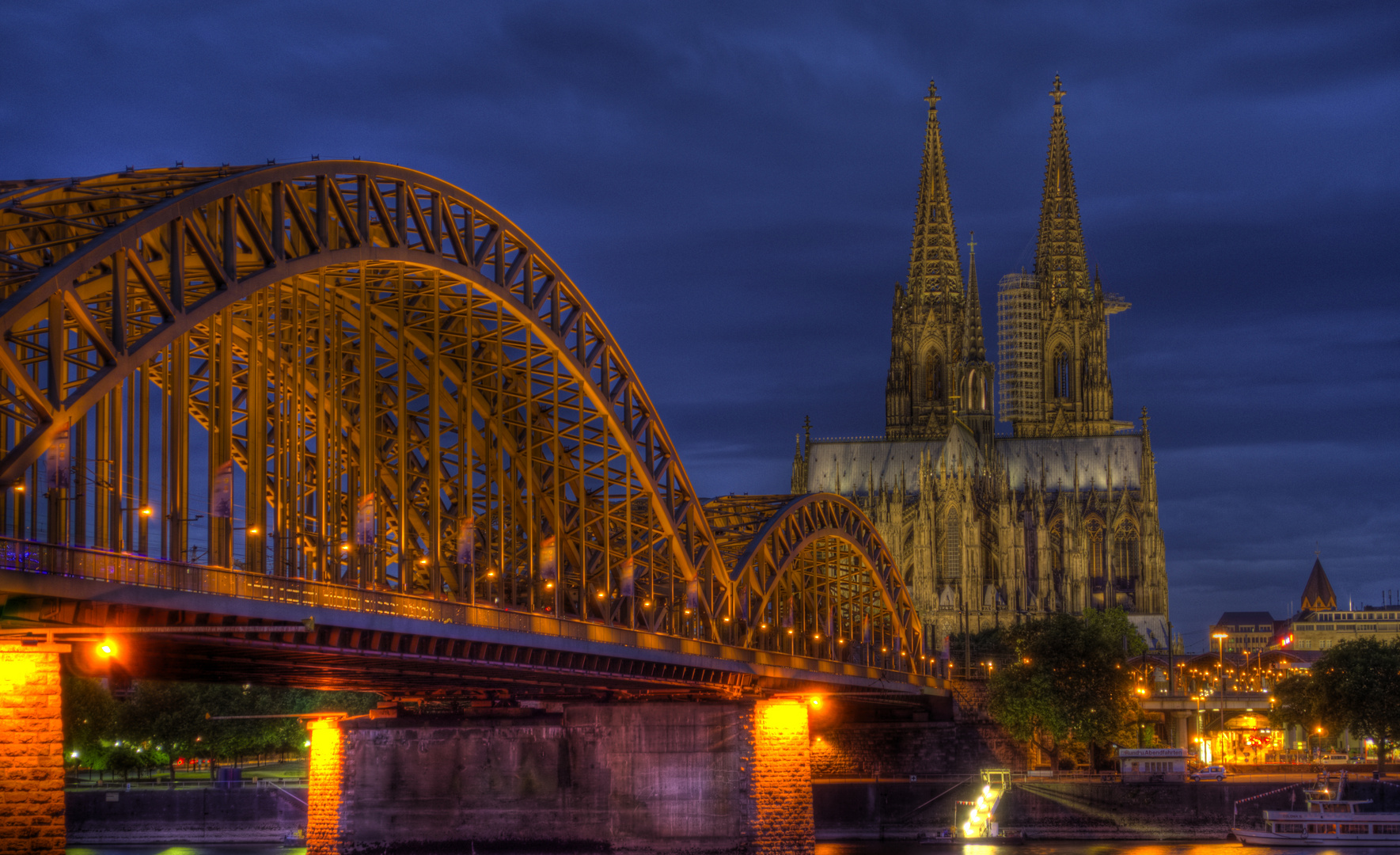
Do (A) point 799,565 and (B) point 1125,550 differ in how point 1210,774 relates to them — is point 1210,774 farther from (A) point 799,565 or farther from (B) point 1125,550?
(B) point 1125,550

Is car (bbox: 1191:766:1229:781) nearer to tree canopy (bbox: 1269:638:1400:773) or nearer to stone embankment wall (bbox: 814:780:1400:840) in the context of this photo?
stone embankment wall (bbox: 814:780:1400:840)

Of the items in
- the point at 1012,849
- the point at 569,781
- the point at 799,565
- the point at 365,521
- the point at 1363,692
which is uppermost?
the point at 799,565

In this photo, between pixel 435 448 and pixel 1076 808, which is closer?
pixel 435 448

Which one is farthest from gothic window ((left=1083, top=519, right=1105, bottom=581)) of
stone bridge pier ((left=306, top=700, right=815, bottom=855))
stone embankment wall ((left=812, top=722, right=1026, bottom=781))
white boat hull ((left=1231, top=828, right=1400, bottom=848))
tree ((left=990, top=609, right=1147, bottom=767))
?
stone bridge pier ((left=306, top=700, right=815, bottom=855))

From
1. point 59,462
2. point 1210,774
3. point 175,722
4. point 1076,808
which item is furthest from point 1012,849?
point 59,462

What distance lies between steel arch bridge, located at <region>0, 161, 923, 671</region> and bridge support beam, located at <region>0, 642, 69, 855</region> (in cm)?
248

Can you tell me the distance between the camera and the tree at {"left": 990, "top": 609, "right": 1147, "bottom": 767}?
360ft

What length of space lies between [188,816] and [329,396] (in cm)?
4866

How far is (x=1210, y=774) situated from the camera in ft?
330

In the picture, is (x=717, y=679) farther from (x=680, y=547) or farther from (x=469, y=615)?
(x=469, y=615)

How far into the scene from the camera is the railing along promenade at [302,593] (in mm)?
32656

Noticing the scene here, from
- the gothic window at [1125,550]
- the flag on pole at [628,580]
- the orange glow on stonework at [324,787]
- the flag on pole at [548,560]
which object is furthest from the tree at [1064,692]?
the gothic window at [1125,550]

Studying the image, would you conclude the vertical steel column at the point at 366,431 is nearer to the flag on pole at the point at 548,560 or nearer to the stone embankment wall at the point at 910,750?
the flag on pole at the point at 548,560

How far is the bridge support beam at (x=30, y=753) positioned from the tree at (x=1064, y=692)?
82.2 m
